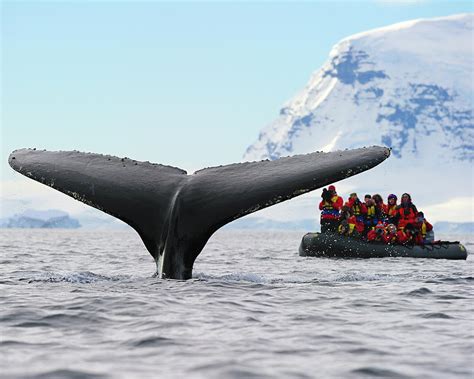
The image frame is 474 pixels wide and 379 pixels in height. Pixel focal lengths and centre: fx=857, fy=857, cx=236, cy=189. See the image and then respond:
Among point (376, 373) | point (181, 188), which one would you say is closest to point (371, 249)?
point (181, 188)

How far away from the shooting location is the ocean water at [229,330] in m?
5.44

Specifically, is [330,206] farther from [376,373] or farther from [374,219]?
[376,373]

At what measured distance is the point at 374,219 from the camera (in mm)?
22812

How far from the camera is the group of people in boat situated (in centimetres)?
2231

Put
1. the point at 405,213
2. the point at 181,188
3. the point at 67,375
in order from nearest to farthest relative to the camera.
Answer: the point at 67,375 → the point at 181,188 → the point at 405,213

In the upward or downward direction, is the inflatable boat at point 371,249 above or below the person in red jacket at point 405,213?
below

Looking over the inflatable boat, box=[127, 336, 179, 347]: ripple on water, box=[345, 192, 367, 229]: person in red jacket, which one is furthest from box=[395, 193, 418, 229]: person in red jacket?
box=[127, 336, 179, 347]: ripple on water

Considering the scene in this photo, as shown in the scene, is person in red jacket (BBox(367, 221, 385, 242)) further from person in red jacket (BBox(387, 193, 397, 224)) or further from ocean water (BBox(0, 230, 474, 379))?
ocean water (BBox(0, 230, 474, 379))

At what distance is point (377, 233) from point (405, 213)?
0.95m

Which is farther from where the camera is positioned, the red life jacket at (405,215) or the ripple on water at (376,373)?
the red life jacket at (405,215)

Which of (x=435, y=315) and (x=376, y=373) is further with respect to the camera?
(x=435, y=315)

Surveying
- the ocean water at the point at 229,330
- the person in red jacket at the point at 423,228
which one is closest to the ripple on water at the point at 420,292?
the ocean water at the point at 229,330

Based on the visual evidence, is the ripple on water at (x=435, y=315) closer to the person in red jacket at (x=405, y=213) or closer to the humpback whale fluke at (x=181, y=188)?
the humpback whale fluke at (x=181, y=188)

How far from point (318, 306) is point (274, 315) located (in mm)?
828
